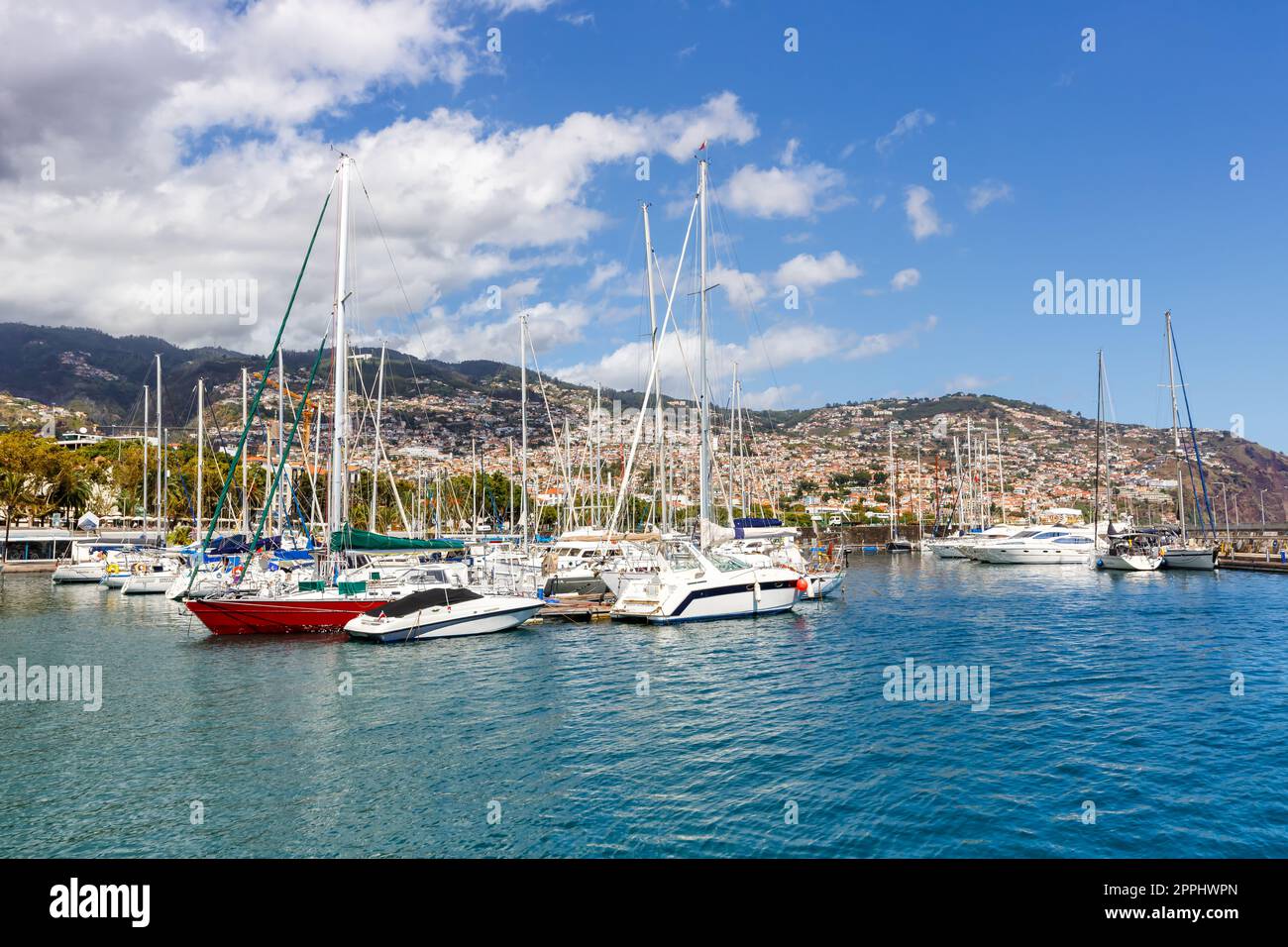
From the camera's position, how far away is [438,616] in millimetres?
24359

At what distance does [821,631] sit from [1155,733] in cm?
1257

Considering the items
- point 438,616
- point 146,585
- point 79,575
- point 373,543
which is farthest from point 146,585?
point 438,616

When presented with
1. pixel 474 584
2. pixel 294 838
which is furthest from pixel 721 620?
pixel 294 838

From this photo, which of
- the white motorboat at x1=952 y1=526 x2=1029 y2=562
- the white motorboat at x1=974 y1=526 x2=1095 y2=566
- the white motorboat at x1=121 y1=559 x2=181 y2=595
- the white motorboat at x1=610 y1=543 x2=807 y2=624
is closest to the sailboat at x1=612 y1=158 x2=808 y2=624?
the white motorboat at x1=610 y1=543 x2=807 y2=624

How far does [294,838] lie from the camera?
9.80 metres

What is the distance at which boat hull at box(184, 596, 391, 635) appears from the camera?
85.0ft

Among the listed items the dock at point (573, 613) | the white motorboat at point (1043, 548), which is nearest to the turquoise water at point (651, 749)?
the dock at point (573, 613)

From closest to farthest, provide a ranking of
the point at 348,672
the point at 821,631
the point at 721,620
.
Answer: the point at 348,672 → the point at 821,631 → the point at 721,620

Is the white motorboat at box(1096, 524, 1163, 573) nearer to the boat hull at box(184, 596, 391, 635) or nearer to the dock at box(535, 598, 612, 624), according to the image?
the dock at box(535, 598, 612, 624)

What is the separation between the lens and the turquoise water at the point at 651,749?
9.87 metres

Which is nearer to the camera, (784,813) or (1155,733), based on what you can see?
(784,813)
